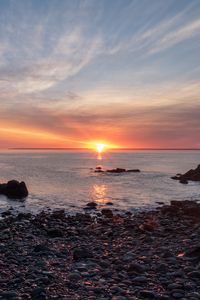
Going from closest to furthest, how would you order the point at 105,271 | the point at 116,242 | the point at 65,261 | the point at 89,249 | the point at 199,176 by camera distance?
the point at 105,271 < the point at 65,261 < the point at 89,249 < the point at 116,242 < the point at 199,176

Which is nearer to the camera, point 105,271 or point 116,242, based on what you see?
point 105,271

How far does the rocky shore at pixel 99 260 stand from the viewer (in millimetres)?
9523

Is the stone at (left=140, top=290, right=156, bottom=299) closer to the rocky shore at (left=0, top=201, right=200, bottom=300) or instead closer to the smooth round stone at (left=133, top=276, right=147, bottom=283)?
the rocky shore at (left=0, top=201, right=200, bottom=300)

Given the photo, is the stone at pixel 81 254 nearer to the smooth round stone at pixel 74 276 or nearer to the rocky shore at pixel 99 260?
the rocky shore at pixel 99 260

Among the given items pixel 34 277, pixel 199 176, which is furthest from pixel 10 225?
pixel 199 176

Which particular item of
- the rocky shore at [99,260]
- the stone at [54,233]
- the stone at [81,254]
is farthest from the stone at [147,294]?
the stone at [54,233]

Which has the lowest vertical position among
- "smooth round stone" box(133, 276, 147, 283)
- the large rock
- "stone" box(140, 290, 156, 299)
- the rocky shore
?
the large rock

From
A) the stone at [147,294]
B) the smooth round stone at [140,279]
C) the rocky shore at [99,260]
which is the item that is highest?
the stone at [147,294]

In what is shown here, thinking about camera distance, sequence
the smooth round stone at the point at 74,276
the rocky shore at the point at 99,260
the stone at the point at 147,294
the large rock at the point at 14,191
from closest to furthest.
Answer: the stone at the point at 147,294, the rocky shore at the point at 99,260, the smooth round stone at the point at 74,276, the large rock at the point at 14,191

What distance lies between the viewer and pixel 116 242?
15836 millimetres

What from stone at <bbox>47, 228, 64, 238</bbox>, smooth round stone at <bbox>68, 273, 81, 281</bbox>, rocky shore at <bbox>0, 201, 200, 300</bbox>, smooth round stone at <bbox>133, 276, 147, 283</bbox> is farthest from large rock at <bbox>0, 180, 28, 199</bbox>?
smooth round stone at <bbox>133, 276, 147, 283</bbox>

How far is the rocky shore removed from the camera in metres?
9.52

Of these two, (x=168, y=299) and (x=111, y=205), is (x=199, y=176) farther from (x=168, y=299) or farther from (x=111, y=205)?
(x=168, y=299)

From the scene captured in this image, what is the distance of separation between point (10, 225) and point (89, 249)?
7682mm
